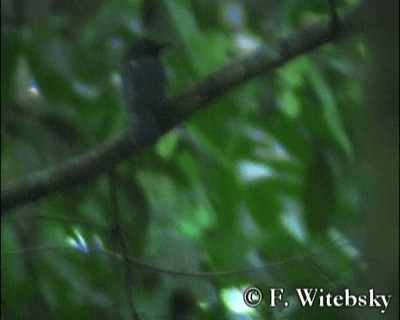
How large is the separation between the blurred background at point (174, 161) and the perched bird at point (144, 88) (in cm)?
2

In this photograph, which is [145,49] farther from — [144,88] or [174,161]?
[174,161]

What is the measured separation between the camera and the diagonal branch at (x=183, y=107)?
1.00 metres

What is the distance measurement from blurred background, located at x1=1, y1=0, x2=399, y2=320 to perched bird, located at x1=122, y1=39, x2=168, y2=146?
0.02 m

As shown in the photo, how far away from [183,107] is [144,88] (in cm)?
12

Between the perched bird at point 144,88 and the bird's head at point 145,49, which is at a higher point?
the bird's head at point 145,49

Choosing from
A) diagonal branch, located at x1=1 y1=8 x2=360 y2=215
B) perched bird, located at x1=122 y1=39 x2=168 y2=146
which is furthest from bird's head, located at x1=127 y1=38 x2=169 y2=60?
diagonal branch, located at x1=1 y1=8 x2=360 y2=215

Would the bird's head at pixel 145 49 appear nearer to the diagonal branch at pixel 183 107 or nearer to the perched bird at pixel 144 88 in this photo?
the perched bird at pixel 144 88

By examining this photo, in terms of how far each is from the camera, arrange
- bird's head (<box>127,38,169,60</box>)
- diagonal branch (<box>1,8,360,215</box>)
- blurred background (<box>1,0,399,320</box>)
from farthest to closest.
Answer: bird's head (<box>127,38,169,60</box>), diagonal branch (<box>1,8,360,215</box>), blurred background (<box>1,0,399,320</box>)

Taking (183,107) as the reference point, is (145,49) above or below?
above

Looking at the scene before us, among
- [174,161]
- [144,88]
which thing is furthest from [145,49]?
[174,161]

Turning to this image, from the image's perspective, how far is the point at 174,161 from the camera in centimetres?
113

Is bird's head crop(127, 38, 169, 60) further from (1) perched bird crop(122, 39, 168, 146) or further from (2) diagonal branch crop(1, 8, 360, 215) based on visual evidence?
(2) diagonal branch crop(1, 8, 360, 215)

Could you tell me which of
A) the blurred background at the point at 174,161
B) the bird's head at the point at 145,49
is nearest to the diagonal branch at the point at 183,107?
the blurred background at the point at 174,161

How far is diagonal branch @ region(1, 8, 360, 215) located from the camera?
1.00 meters
